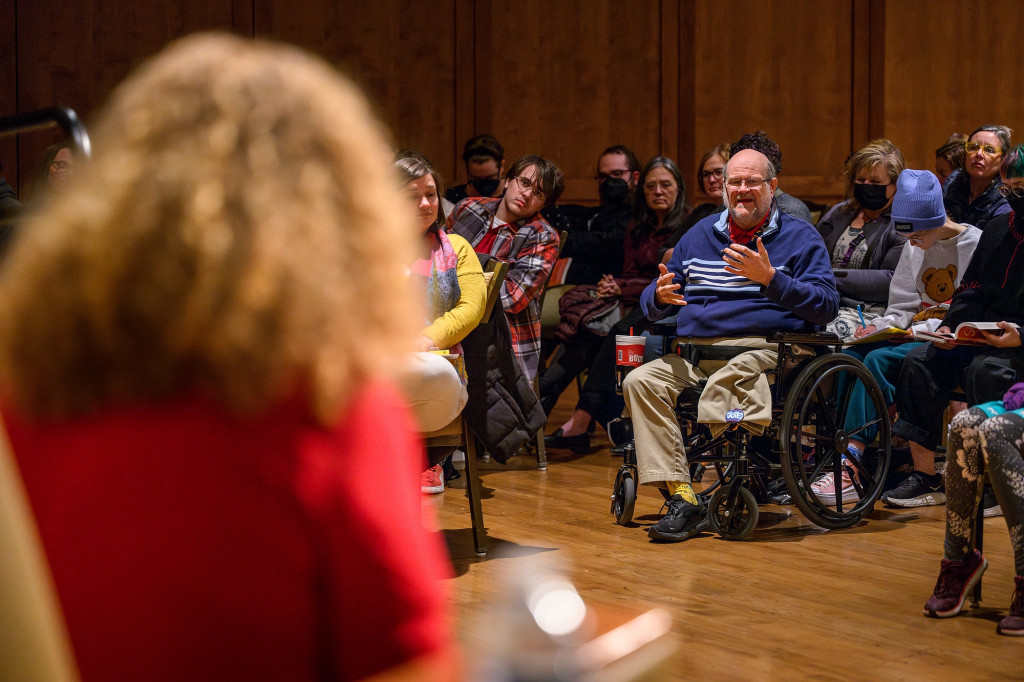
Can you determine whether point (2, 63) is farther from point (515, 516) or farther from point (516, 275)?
point (515, 516)

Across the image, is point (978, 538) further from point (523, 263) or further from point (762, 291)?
point (523, 263)

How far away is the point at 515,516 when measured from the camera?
11.7 ft

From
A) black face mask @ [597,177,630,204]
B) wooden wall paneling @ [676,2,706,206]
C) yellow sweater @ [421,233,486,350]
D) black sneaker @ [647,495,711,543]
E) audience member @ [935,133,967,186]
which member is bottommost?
black sneaker @ [647,495,711,543]

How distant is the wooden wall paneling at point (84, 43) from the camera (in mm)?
6441

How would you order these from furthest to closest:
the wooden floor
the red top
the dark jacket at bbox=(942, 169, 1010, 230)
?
the dark jacket at bbox=(942, 169, 1010, 230) < the wooden floor < the red top

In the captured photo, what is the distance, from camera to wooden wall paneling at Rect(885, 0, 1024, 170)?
20.8 feet

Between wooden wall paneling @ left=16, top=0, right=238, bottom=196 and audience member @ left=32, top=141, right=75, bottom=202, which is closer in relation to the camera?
audience member @ left=32, top=141, right=75, bottom=202

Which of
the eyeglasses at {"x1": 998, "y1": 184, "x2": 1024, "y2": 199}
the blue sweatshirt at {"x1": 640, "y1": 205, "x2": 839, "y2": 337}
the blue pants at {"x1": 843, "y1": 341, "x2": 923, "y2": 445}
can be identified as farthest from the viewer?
the blue pants at {"x1": 843, "y1": 341, "x2": 923, "y2": 445}

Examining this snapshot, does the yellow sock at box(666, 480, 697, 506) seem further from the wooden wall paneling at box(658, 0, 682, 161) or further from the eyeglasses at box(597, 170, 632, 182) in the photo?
the wooden wall paneling at box(658, 0, 682, 161)

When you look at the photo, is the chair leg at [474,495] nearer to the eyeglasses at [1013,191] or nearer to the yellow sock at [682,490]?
the yellow sock at [682,490]

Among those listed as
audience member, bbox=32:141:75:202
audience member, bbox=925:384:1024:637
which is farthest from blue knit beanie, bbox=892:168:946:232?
audience member, bbox=32:141:75:202

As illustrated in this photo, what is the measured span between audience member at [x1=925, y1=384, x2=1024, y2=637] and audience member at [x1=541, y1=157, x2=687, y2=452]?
2.42 meters

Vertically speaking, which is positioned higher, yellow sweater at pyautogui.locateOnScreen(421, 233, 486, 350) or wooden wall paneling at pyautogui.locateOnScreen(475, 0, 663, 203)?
wooden wall paneling at pyautogui.locateOnScreen(475, 0, 663, 203)

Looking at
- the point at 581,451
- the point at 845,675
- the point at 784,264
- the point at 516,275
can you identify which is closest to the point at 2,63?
the point at 516,275
